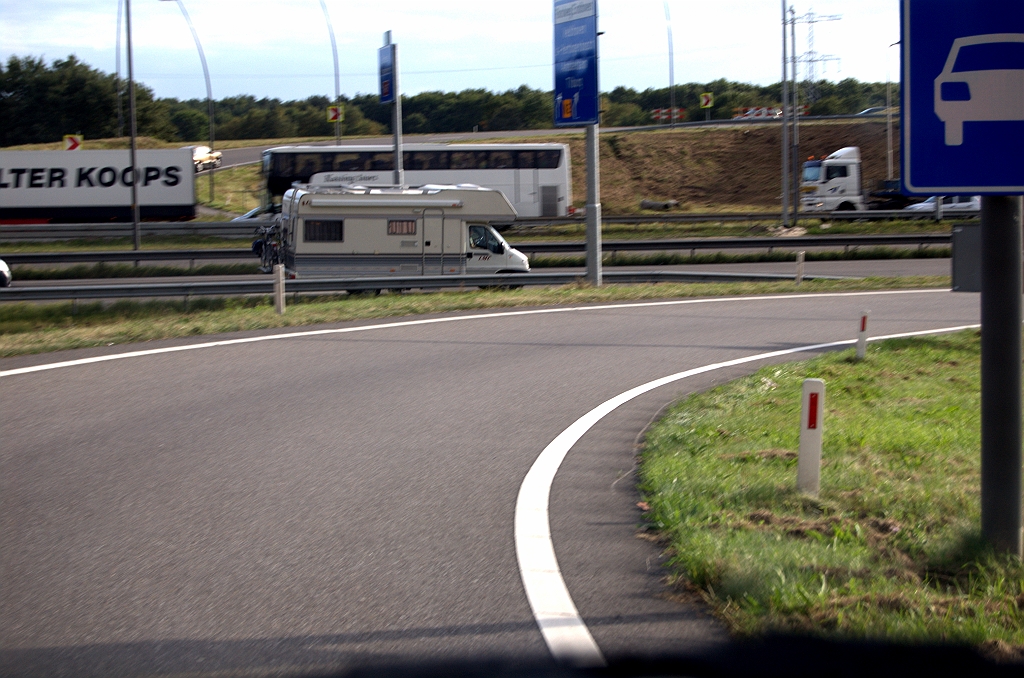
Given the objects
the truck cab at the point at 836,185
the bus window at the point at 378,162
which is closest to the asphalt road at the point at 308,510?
the bus window at the point at 378,162

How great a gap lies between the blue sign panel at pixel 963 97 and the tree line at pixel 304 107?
7425 cm

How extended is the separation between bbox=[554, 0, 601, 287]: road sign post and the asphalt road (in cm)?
839

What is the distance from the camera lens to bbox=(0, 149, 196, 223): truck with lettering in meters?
43.1

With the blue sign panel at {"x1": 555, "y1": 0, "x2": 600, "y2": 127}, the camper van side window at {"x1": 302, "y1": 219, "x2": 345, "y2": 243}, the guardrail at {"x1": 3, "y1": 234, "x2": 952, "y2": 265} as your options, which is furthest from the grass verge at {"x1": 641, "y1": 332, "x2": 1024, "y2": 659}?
the guardrail at {"x1": 3, "y1": 234, "x2": 952, "y2": 265}

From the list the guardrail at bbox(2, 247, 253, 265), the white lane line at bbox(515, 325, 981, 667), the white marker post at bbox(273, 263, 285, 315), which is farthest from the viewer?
the guardrail at bbox(2, 247, 253, 265)

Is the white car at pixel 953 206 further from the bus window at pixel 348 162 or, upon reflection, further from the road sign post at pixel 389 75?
the road sign post at pixel 389 75

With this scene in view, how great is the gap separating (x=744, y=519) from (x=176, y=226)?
38608 millimetres

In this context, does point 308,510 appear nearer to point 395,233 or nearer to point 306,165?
point 395,233

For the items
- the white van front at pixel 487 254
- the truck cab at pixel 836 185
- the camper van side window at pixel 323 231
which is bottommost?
the white van front at pixel 487 254

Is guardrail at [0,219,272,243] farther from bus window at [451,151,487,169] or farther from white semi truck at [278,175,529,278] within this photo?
white semi truck at [278,175,529,278]

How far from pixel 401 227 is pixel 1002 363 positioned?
2032 centimetres

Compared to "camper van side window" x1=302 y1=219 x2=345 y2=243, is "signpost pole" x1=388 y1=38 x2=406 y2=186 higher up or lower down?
higher up

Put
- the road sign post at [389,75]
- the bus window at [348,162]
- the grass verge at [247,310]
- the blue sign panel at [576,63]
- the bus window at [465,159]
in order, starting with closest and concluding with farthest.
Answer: the grass verge at [247,310] < the blue sign panel at [576,63] < the road sign post at [389,75] < the bus window at [348,162] < the bus window at [465,159]

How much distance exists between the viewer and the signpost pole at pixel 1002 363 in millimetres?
4527
